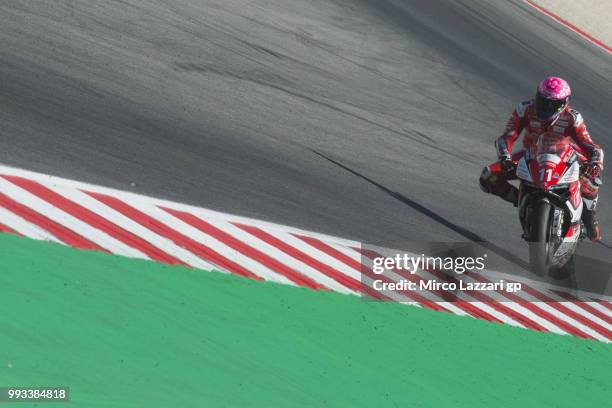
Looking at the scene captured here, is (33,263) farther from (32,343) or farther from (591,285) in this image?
(591,285)

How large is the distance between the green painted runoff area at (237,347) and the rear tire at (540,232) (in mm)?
1300

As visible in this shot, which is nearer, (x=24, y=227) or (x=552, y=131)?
(x=24, y=227)

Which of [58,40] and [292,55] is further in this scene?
[292,55]

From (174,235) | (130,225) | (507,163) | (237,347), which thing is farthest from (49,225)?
(507,163)

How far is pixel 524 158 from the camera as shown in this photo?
10.4 meters

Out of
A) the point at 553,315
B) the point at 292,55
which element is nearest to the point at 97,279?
the point at 553,315

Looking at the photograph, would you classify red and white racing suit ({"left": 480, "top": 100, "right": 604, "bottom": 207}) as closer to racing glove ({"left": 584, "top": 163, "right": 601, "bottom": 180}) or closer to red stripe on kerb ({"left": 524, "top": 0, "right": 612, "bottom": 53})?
racing glove ({"left": 584, "top": 163, "right": 601, "bottom": 180})

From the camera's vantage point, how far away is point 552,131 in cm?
1039

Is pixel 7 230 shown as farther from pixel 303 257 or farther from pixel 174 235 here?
pixel 303 257

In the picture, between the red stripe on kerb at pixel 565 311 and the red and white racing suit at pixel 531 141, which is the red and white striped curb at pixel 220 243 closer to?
the red stripe on kerb at pixel 565 311

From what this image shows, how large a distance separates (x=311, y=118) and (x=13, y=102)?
4606 millimetres

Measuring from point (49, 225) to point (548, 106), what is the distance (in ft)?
16.3

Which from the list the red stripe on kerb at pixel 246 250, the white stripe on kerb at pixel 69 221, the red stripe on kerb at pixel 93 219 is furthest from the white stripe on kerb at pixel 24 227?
the red stripe on kerb at pixel 246 250

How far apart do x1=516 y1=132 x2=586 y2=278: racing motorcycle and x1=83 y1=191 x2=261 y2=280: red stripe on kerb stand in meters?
3.19
